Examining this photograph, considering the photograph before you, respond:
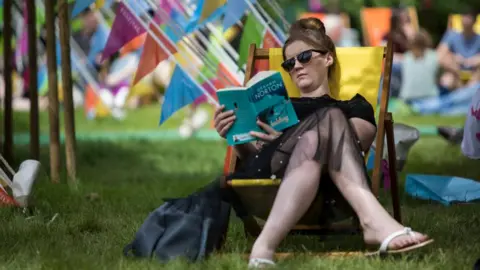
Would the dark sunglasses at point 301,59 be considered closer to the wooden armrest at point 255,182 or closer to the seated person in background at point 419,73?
the wooden armrest at point 255,182

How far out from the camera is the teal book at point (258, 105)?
139 inches

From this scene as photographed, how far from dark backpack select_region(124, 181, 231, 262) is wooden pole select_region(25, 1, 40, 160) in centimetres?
255

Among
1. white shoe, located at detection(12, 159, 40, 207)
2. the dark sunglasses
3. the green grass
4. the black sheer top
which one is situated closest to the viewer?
the black sheer top

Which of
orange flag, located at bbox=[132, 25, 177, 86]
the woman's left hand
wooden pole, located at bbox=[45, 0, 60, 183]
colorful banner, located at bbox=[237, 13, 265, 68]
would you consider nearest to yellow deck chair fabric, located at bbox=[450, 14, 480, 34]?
colorful banner, located at bbox=[237, 13, 265, 68]

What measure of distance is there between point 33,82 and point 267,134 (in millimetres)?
2876

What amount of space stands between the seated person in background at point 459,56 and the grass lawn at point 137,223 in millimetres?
6297

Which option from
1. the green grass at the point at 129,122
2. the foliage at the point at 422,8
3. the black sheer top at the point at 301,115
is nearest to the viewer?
the black sheer top at the point at 301,115

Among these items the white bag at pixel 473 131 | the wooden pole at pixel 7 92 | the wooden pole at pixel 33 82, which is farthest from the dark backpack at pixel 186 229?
the wooden pole at pixel 7 92

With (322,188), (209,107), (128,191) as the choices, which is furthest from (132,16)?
(209,107)

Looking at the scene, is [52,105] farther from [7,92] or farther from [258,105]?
[258,105]

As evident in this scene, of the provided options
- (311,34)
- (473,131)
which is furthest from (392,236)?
(473,131)

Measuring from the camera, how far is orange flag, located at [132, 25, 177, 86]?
5.98 meters

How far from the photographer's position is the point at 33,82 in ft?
20.1

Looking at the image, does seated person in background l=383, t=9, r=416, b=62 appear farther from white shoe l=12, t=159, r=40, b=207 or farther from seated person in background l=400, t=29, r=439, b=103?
white shoe l=12, t=159, r=40, b=207
